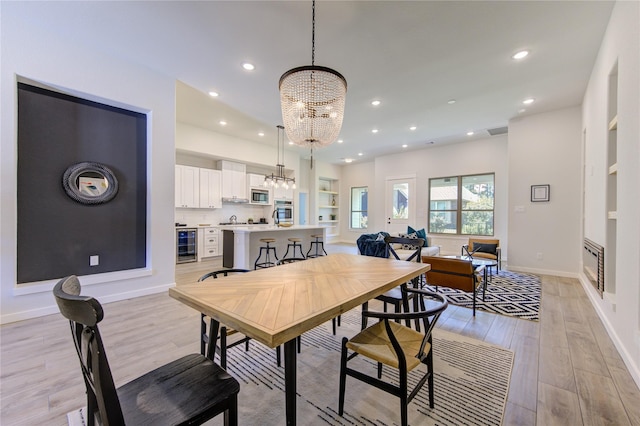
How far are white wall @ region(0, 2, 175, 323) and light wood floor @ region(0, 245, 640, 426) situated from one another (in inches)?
13.5

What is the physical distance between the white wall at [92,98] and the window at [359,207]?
7.52 meters

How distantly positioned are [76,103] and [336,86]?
343 centimetres

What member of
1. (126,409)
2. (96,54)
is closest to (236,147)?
(96,54)

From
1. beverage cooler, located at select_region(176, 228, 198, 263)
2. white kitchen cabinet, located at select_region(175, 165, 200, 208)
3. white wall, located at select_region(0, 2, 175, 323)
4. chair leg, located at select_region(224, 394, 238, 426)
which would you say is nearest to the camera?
chair leg, located at select_region(224, 394, 238, 426)

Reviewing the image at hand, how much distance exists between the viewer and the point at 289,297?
4.82 feet

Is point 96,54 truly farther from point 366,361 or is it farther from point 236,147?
point 366,361

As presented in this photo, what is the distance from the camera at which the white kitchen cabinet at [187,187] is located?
252 inches

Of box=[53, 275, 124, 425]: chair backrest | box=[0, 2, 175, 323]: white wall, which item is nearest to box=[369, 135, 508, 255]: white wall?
box=[0, 2, 175, 323]: white wall

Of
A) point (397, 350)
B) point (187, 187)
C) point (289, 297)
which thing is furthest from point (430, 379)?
point (187, 187)

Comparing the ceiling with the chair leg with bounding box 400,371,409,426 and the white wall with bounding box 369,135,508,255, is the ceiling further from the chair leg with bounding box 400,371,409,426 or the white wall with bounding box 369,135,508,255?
the chair leg with bounding box 400,371,409,426

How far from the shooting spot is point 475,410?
1648 mm

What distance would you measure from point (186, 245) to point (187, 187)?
1428 millimetres

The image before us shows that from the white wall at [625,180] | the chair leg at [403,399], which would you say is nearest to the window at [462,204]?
the white wall at [625,180]

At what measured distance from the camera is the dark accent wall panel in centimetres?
304
